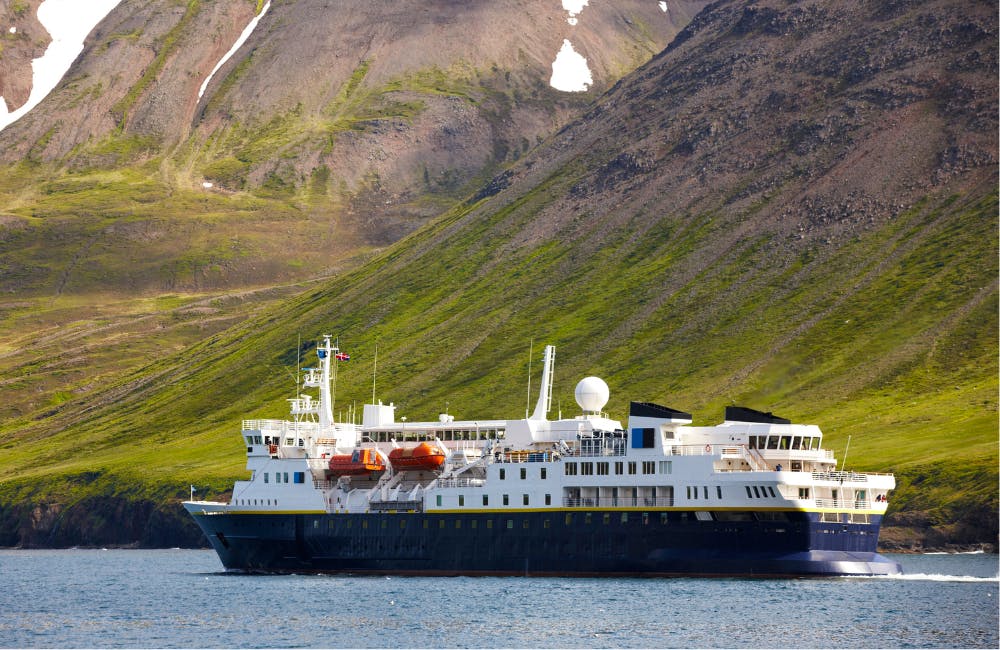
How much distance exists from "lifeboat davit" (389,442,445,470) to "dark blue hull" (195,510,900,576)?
3.08 metres

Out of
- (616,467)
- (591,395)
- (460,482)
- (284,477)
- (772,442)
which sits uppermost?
(591,395)

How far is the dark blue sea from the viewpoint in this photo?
206 feet

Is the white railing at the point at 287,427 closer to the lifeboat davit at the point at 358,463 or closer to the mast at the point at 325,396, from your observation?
the mast at the point at 325,396

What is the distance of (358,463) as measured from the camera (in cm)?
9219

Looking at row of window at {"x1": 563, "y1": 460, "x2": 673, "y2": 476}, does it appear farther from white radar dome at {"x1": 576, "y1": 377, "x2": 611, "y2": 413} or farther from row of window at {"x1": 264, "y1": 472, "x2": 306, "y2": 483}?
row of window at {"x1": 264, "y1": 472, "x2": 306, "y2": 483}

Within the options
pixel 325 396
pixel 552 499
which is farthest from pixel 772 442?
pixel 325 396

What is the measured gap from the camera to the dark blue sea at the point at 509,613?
62688 mm

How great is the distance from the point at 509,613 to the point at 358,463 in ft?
78.9

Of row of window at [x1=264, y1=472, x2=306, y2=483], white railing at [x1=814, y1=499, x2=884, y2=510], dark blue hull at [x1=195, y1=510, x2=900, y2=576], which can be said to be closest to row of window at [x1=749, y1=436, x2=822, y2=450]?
white railing at [x1=814, y1=499, x2=884, y2=510]

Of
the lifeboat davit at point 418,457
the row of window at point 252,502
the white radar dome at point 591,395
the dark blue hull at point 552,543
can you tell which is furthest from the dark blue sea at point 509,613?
the white radar dome at point 591,395

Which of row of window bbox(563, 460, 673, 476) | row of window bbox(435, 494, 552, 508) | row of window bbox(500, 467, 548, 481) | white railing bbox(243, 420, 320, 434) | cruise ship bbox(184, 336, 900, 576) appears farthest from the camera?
white railing bbox(243, 420, 320, 434)

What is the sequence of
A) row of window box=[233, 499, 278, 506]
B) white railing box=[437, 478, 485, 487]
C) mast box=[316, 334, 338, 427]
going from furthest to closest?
1. mast box=[316, 334, 338, 427]
2. row of window box=[233, 499, 278, 506]
3. white railing box=[437, 478, 485, 487]

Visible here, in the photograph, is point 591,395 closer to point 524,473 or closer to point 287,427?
point 524,473

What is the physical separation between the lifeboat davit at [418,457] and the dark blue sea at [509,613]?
23.2ft
